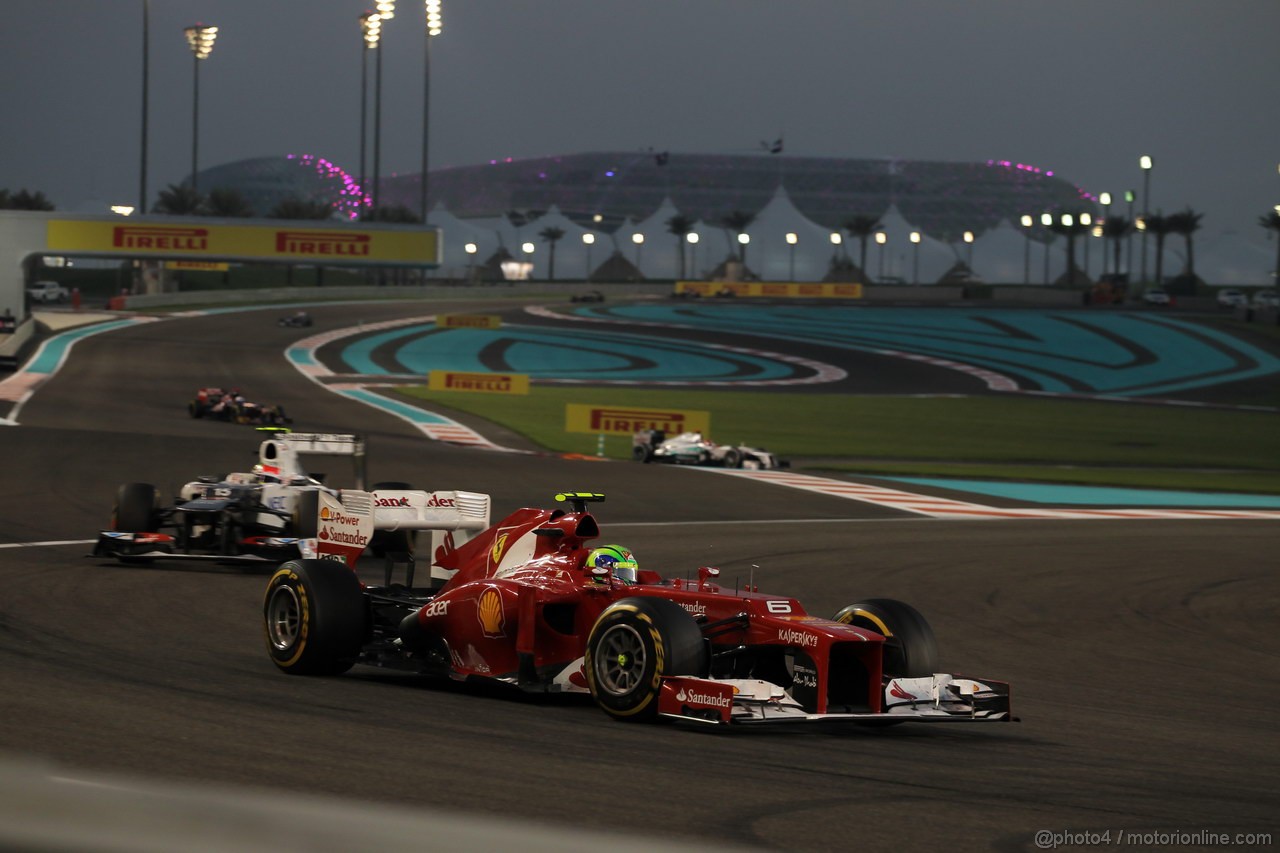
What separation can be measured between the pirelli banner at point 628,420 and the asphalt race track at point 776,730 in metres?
13.2

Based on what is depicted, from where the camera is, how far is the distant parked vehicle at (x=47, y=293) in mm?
102506

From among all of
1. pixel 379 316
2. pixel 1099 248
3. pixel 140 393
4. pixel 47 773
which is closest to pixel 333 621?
pixel 47 773

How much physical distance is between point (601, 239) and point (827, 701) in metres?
171

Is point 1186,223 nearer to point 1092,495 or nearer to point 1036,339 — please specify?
point 1036,339

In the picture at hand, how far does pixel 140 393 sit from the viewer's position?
49.7 meters

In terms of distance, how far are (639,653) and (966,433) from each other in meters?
42.4

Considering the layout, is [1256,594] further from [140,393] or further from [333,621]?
Answer: [140,393]

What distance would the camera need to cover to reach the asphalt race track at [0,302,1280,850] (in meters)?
6.80

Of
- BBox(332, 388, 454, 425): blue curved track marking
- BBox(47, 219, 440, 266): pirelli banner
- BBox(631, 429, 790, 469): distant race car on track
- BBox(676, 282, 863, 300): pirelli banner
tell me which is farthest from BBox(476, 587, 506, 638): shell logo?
BBox(676, 282, 863, 300): pirelli banner

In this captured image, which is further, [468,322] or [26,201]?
[26,201]

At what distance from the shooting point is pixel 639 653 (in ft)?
29.7

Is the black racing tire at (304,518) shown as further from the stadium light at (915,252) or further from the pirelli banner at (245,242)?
the stadium light at (915,252)

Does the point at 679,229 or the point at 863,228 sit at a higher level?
the point at 863,228

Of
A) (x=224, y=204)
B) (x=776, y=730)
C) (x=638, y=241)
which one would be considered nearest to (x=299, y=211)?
(x=224, y=204)
